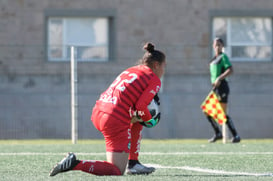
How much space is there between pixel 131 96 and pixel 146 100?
179 mm

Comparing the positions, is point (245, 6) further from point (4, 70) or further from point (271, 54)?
point (4, 70)

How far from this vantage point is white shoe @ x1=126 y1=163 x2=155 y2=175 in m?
8.05

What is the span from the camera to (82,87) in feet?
72.7

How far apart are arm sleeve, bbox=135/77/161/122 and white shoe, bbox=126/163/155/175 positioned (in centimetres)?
57

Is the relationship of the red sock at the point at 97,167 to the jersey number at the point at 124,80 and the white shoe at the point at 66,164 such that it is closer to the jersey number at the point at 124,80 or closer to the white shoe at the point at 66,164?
the white shoe at the point at 66,164

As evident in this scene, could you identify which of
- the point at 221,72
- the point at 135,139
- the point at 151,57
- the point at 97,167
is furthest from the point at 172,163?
the point at 221,72

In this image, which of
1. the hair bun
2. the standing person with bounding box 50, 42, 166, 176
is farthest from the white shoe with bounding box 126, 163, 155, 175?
the hair bun

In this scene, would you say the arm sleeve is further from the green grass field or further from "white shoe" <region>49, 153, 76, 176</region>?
"white shoe" <region>49, 153, 76, 176</region>

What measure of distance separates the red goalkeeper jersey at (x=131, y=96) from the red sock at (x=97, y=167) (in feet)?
1.56

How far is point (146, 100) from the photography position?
7.68 m

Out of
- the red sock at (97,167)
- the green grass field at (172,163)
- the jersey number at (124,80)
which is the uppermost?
the jersey number at (124,80)

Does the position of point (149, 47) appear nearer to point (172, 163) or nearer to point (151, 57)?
point (151, 57)

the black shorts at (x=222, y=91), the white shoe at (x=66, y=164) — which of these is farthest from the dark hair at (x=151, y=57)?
the black shorts at (x=222, y=91)

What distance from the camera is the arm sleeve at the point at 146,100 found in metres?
7.66
